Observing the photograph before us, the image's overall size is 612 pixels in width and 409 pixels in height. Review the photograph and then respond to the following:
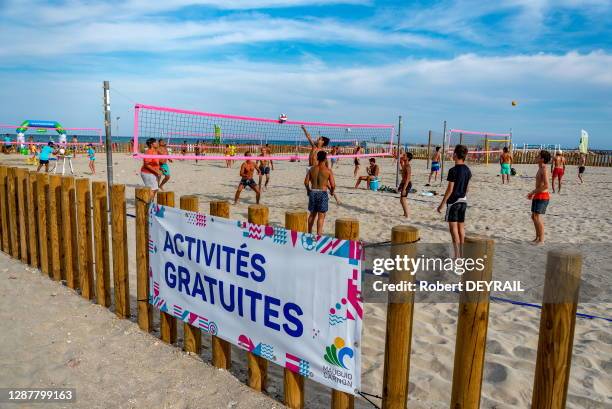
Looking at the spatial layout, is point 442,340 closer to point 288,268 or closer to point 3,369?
point 288,268

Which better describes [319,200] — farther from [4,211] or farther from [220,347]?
[4,211]

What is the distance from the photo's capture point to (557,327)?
5.47 ft

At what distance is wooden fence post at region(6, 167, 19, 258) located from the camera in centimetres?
496

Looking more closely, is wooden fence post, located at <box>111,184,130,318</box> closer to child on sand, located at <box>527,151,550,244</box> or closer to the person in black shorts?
→ the person in black shorts

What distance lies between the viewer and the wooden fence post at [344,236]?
2.16 meters

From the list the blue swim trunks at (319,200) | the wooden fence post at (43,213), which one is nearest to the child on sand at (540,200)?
the blue swim trunks at (319,200)

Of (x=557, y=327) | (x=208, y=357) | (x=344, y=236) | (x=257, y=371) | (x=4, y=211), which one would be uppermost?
(x=344, y=236)

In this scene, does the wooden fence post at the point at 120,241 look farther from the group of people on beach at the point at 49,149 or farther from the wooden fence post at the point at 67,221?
the group of people on beach at the point at 49,149

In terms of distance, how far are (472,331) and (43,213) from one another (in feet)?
13.9

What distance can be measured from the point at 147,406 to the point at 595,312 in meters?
4.05

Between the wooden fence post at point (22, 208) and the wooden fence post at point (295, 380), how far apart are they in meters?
3.67

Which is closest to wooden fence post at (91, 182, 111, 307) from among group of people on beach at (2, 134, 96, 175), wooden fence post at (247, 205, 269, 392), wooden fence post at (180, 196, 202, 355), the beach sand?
the beach sand

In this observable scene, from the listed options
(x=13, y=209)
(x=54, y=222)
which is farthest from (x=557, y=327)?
(x=13, y=209)

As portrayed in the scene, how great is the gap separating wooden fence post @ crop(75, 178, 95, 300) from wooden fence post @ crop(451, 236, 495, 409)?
3.22 meters
